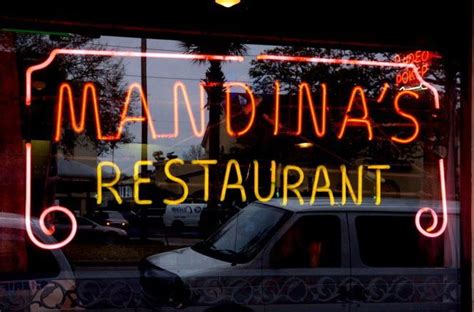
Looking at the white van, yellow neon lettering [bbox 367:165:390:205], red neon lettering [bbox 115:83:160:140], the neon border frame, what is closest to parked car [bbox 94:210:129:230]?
the white van

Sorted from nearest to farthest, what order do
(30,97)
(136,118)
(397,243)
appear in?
(30,97) → (136,118) → (397,243)

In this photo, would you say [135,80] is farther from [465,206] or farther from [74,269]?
[465,206]

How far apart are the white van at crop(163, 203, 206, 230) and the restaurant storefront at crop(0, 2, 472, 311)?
13 mm

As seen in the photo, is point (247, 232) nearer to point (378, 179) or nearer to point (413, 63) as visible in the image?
point (378, 179)

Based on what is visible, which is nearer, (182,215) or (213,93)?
(182,215)

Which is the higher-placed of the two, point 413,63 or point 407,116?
point 413,63

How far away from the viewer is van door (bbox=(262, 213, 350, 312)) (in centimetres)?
486

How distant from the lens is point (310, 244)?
16.5 feet

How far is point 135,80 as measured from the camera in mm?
4934

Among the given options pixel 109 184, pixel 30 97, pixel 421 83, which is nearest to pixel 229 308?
pixel 109 184

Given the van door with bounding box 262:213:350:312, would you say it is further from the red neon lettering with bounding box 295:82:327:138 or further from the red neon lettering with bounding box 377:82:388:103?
the red neon lettering with bounding box 377:82:388:103

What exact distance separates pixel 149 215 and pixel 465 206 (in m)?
2.26

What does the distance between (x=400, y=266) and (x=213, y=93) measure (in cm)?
200

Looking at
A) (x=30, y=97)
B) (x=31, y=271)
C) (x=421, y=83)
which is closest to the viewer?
(x=31, y=271)
